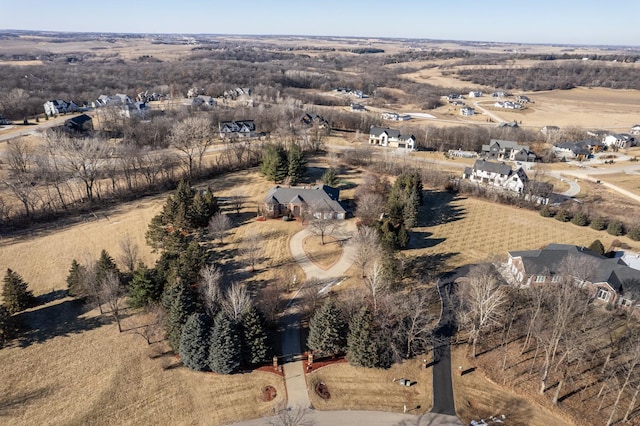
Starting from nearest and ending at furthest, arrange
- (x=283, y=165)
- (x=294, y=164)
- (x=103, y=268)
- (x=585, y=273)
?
(x=103, y=268), (x=585, y=273), (x=294, y=164), (x=283, y=165)

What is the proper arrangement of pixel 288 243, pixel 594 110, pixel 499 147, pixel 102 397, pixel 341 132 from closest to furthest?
pixel 102 397 < pixel 288 243 < pixel 499 147 < pixel 341 132 < pixel 594 110

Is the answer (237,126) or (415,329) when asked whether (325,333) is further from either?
(237,126)

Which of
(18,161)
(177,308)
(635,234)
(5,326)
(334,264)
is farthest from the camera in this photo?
(18,161)

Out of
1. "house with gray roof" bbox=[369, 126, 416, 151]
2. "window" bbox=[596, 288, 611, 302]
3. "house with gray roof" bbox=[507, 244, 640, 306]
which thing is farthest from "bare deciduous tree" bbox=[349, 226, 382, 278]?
"house with gray roof" bbox=[369, 126, 416, 151]

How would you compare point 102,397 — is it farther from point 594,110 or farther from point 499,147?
point 594,110

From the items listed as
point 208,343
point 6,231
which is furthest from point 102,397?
point 6,231

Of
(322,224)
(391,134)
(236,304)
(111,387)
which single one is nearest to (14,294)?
(111,387)

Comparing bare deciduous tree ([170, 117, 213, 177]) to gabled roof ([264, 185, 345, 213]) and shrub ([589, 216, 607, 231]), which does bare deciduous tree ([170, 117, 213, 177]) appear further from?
shrub ([589, 216, 607, 231])
